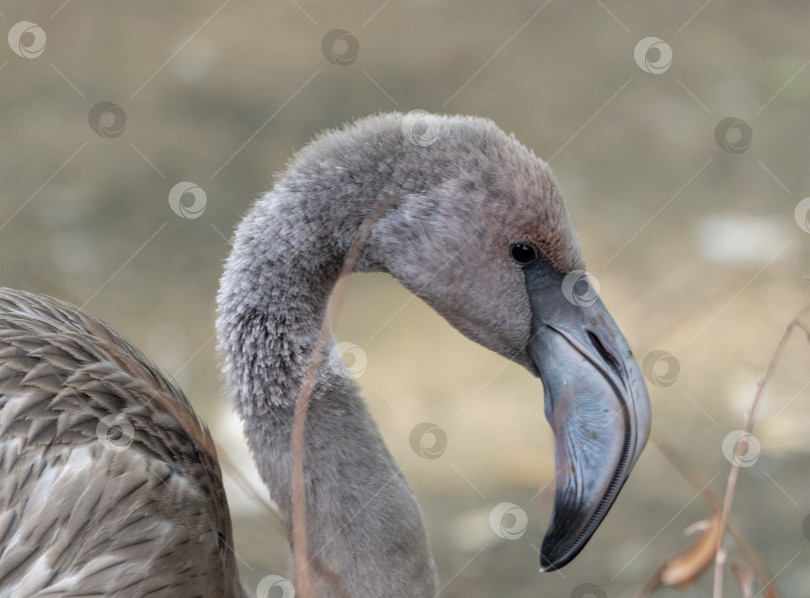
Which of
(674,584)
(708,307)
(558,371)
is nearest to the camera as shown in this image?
(674,584)

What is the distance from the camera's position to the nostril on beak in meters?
1.92

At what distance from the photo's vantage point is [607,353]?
6.39ft

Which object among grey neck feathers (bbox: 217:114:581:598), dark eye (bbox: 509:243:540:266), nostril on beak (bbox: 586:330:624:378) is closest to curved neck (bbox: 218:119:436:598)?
grey neck feathers (bbox: 217:114:581:598)

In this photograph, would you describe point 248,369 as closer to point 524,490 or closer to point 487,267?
point 487,267

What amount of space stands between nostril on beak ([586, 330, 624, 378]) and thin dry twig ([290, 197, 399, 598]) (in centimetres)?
50

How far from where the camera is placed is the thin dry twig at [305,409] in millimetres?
1717

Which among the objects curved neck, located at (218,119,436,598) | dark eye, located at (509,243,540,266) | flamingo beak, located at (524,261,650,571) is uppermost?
dark eye, located at (509,243,540,266)

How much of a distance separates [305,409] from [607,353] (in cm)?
64

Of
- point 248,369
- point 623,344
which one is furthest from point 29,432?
point 623,344

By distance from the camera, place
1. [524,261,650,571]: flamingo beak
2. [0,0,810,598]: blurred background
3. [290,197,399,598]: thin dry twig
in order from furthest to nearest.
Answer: [0,0,810,598]: blurred background → [524,261,650,571]: flamingo beak → [290,197,399,598]: thin dry twig

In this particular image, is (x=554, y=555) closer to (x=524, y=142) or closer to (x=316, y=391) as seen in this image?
(x=316, y=391)

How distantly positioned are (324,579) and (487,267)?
2.41 ft

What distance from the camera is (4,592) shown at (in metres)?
1.86

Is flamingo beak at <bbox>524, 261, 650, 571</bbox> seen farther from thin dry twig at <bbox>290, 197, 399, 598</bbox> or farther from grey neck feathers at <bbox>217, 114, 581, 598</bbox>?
thin dry twig at <bbox>290, 197, 399, 598</bbox>
